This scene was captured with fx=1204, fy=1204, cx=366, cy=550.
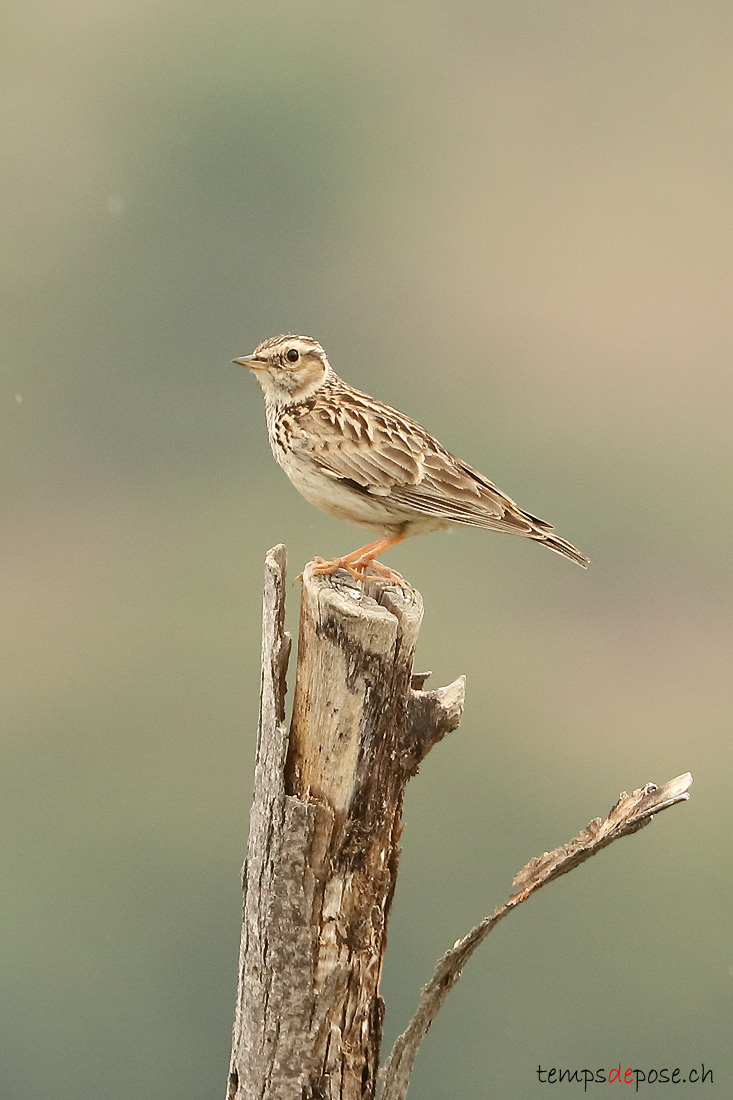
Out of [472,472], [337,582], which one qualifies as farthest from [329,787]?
[472,472]

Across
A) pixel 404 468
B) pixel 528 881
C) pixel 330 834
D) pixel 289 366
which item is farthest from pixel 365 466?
pixel 528 881

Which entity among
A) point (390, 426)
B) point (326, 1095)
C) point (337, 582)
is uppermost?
point (390, 426)

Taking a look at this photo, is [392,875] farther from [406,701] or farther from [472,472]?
[472,472]

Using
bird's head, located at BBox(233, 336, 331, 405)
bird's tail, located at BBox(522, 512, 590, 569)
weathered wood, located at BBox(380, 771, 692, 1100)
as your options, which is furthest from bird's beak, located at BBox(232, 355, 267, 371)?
weathered wood, located at BBox(380, 771, 692, 1100)

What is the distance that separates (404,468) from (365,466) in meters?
0.16

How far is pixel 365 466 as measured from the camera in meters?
4.89

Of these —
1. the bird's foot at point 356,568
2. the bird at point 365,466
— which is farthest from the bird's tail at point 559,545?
the bird's foot at point 356,568

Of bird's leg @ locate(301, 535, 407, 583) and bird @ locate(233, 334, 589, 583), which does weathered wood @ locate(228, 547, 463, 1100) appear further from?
bird @ locate(233, 334, 589, 583)

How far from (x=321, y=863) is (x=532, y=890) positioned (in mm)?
804

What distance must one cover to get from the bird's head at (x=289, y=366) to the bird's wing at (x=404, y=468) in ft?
0.57

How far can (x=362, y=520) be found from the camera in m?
5.06

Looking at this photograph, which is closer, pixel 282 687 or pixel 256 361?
pixel 282 687

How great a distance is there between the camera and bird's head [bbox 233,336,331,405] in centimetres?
518

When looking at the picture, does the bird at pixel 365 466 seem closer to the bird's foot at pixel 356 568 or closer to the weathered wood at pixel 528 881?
the bird's foot at pixel 356 568
